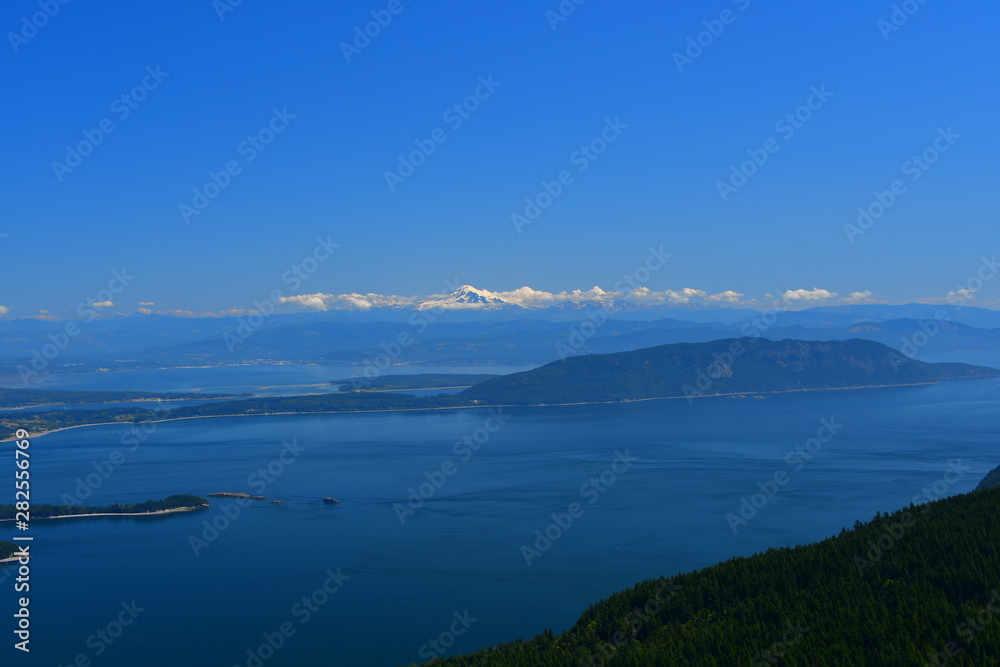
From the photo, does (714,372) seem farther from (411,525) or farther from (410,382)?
(411,525)

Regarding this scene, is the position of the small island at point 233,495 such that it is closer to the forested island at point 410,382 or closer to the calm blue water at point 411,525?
the calm blue water at point 411,525

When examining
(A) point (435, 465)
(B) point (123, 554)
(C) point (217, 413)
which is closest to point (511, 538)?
(B) point (123, 554)

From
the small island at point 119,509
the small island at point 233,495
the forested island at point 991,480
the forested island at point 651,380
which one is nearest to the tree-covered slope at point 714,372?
the forested island at point 651,380

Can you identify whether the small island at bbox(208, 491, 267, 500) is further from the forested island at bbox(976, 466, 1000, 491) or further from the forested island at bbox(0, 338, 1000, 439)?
the forested island at bbox(0, 338, 1000, 439)

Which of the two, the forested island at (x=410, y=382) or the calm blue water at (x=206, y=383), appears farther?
the calm blue water at (x=206, y=383)

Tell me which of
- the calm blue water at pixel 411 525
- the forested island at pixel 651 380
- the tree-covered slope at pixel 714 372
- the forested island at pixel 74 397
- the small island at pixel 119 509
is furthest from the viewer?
the tree-covered slope at pixel 714 372

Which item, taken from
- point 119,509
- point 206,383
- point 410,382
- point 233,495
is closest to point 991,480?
point 233,495
